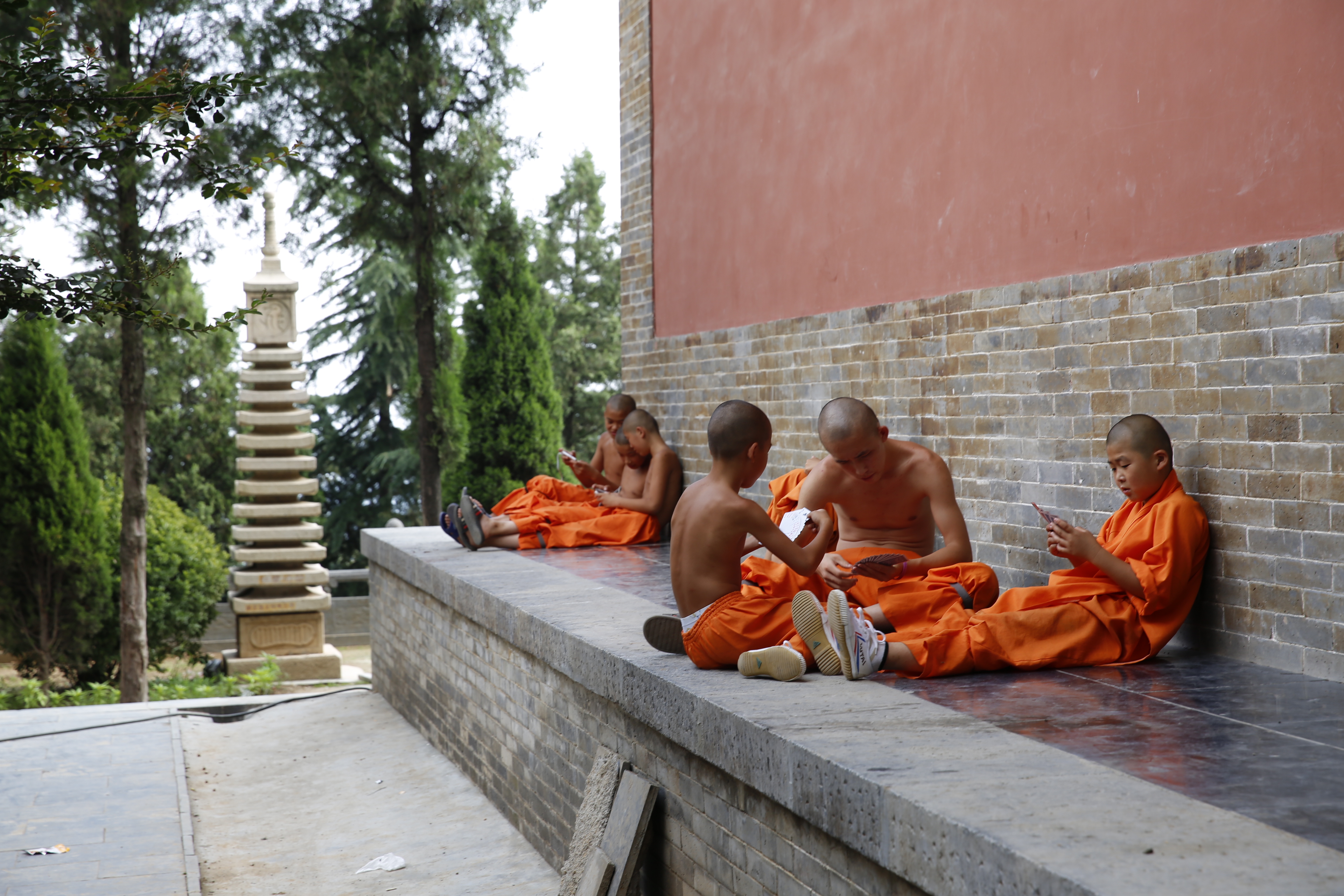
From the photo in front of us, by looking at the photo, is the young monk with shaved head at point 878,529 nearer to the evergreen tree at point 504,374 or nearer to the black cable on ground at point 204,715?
the black cable on ground at point 204,715

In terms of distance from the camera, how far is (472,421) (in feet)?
57.2

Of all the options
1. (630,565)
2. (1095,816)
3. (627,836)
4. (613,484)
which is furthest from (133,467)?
(1095,816)

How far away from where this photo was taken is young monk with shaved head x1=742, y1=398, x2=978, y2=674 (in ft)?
15.1

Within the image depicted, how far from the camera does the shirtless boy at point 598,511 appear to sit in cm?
849

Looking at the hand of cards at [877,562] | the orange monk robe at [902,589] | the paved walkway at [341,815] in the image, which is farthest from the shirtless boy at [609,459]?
the hand of cards at [877,562]

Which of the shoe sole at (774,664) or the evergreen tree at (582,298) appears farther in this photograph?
the evergreen tree at (582,298)

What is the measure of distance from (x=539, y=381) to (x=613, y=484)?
7975 millimetres

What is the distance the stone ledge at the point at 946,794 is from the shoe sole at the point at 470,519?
11.9ft

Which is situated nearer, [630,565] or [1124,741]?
[1124,741]

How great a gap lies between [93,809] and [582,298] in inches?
995

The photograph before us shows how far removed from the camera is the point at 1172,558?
441cm

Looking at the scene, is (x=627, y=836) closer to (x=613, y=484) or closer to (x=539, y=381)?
(x=613, y=484)

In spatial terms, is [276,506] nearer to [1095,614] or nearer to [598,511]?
[598,511]

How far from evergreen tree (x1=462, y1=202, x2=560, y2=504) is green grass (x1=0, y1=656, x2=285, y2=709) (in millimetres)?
4164
